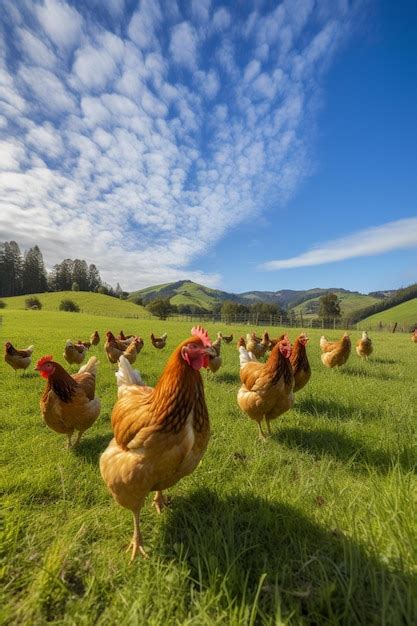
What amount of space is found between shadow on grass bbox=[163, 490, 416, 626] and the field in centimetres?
1

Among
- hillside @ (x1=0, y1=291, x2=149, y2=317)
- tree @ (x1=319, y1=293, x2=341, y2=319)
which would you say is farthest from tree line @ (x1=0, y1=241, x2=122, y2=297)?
tree @ (x1=319, y1=293, x2=341, y2=319)

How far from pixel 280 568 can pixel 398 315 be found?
105 m

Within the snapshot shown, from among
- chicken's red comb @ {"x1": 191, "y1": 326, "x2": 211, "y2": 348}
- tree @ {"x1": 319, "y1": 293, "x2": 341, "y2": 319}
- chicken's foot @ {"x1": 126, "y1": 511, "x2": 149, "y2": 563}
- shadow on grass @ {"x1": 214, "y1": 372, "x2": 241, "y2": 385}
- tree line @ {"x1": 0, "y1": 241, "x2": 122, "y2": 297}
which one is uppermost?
tree line @ {"x1": 0, "y1": 241, "x2": 122, "y2": 297}

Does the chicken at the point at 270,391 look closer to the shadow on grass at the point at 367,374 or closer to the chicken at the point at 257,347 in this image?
the shadow on grass at the point at 367,374

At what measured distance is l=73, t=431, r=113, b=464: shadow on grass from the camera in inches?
152

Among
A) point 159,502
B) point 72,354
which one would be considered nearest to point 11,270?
point 72,354

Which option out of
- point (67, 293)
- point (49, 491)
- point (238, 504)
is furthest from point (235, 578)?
point (67, 293)

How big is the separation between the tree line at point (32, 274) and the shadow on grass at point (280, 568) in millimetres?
99460

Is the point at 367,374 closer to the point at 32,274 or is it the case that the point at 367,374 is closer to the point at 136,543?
the point at 136,543

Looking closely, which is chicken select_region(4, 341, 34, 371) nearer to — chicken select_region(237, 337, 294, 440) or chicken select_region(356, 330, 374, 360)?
chicken select_region(237, 337, 294, 440)

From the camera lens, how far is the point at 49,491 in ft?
10.2

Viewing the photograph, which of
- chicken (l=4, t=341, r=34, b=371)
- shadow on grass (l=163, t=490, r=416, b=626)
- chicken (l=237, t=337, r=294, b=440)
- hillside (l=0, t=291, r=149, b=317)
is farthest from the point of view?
hillside (l=0, t=291, r=149, b=317)

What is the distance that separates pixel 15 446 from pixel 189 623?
3609 millimetres

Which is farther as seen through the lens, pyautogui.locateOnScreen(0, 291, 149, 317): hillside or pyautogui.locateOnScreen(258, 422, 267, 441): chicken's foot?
pyautogui.locateOnScreen(0, 291, 149, 317): hillside
